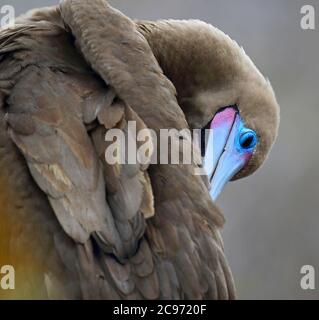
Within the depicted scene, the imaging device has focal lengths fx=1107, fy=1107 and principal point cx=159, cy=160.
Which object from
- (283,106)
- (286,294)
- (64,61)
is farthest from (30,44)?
(283,106)

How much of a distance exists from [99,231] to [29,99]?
1.39ft

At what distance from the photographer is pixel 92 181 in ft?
8.57

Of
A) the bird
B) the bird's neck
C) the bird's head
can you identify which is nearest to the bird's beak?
the bird's head

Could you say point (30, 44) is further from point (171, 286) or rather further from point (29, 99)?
point (171, 286)

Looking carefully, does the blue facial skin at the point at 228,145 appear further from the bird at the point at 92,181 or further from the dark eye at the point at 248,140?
the bird at the point at 92,181

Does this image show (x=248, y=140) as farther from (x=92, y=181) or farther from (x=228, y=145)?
(x=92, y=181)

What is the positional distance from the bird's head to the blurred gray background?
98.1 inches

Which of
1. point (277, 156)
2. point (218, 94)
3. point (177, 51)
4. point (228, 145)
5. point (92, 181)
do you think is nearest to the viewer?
point (92, 181)

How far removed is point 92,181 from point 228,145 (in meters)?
1.22

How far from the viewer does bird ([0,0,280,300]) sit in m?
2.55

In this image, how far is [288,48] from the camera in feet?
23.0

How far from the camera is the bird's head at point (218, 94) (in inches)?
137

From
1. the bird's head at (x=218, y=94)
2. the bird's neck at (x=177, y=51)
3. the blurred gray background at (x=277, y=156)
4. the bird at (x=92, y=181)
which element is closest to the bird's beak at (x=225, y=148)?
the bird's head at (x=218, y=94)

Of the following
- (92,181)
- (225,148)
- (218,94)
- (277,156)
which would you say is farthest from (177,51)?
(277,156)
